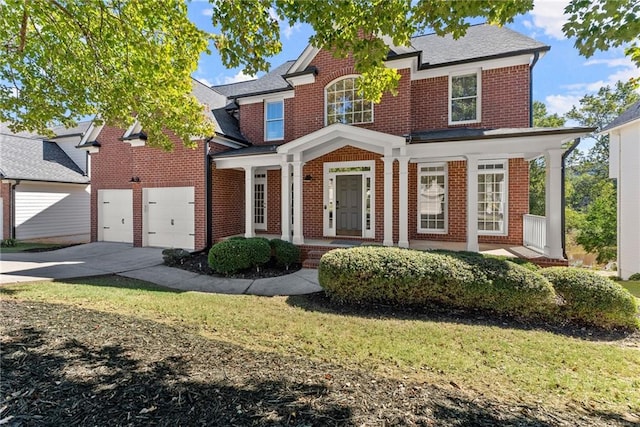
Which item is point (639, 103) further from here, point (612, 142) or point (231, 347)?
point (231, 347)

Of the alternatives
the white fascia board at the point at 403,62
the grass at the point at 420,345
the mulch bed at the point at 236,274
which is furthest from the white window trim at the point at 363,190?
the grass at the point at 420,345

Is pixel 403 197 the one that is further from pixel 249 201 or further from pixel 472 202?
pixel 249 201

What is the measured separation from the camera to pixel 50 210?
17.5m

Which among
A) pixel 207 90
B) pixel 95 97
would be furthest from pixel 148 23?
pixel 207 90

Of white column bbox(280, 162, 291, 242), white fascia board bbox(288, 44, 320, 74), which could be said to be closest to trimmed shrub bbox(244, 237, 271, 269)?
white column bbox(280, 162, 291, 242)

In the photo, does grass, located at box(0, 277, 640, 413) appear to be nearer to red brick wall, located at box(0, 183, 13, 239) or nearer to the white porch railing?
the white porch railing

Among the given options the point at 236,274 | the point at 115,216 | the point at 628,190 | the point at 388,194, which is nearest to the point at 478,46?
the point at 388,194

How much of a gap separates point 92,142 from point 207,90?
Answer: 6.32 meters

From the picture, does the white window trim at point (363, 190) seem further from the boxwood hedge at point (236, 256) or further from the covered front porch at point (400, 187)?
the boxwood hedge at point (236, 256)

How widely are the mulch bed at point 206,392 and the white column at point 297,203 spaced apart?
622 centimetres

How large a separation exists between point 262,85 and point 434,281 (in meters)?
12.3

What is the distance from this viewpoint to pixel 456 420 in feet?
8.53

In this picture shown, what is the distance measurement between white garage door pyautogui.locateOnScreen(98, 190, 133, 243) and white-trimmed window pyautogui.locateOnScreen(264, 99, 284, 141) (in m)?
7.53

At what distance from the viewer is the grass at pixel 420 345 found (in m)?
3.38
